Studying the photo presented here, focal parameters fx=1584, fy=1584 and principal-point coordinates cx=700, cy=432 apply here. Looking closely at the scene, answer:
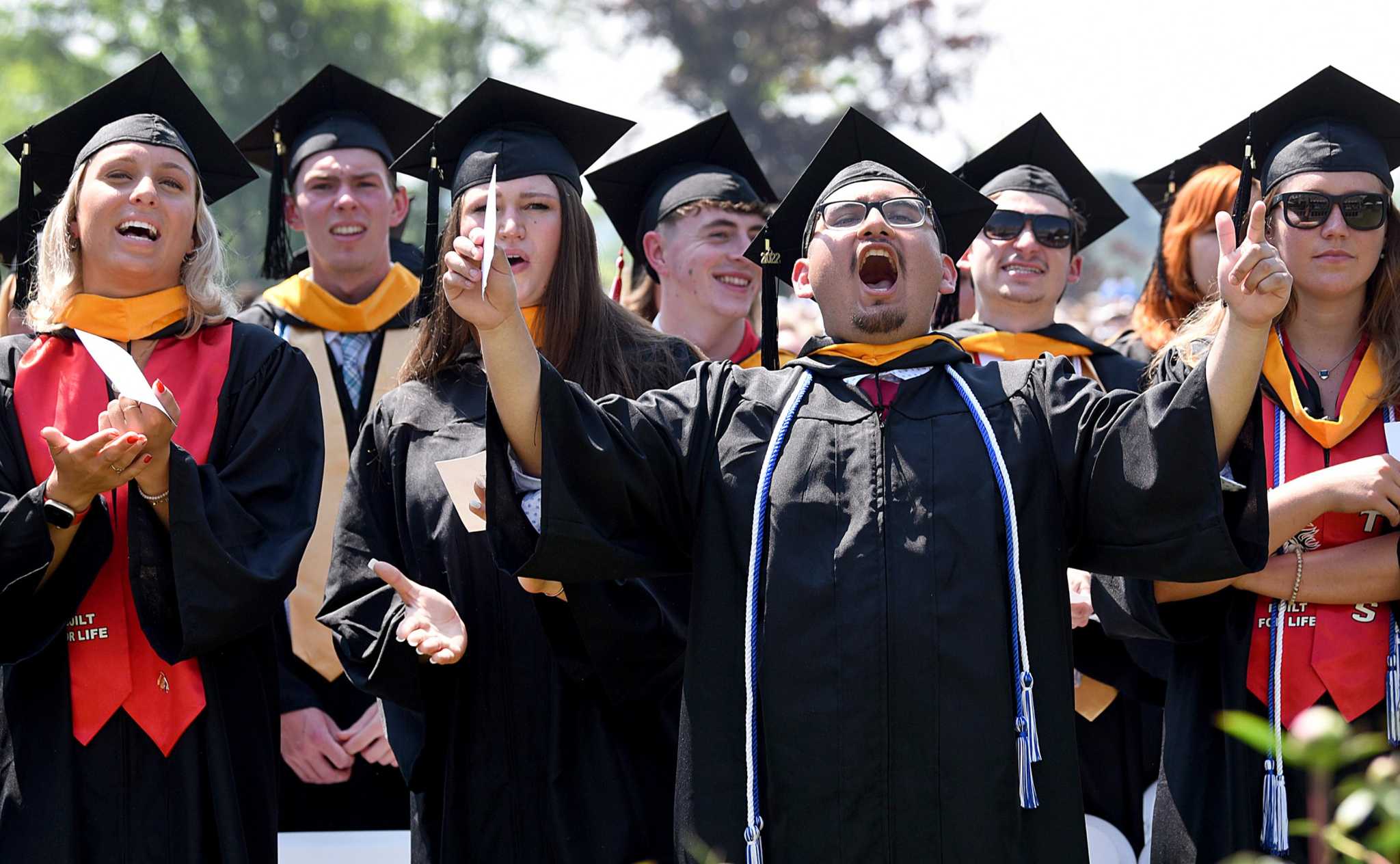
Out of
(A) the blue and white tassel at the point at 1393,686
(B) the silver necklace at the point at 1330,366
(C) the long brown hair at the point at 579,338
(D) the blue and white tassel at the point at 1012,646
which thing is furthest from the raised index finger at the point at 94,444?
(A) the blue and white tassel at the point at 1393,686

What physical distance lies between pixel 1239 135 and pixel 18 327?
3912mm

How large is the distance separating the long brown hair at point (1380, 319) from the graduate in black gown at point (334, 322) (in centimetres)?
211

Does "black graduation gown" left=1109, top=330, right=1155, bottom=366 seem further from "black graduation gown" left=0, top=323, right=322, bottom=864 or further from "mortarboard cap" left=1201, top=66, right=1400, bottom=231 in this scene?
"black graduation gown" left=0, top=323, right=322, bottom=864

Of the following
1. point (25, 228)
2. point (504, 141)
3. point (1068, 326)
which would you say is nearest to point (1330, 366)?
point (1068, 326)

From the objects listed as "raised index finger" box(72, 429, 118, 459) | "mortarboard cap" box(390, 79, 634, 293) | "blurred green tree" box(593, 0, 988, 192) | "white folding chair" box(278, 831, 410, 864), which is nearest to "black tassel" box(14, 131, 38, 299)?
"mortarboard cap" box(390, 79, 634, 293)

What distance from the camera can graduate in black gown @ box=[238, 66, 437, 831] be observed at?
489cm

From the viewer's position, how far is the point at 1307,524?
11.6 ft

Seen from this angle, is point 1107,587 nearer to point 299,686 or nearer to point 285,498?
point 285,498

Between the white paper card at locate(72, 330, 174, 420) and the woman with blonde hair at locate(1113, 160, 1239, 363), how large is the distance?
333 centimetres

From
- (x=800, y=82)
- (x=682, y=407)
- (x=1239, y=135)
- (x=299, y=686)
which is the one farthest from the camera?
(x=800, y=82)

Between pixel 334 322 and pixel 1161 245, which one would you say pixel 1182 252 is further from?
pixel 334 322

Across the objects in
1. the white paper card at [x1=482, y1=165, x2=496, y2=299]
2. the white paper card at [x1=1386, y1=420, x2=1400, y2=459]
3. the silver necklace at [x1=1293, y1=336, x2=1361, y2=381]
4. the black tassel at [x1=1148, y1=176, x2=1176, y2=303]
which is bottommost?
the white paper card at [x1=1386, y1=420, x2=1400, y2=459]

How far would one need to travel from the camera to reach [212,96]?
35.2 meters

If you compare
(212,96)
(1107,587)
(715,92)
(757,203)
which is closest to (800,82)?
(715,92)
